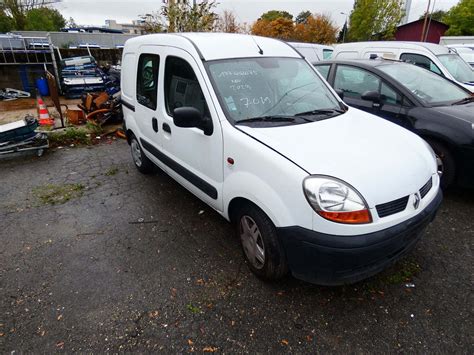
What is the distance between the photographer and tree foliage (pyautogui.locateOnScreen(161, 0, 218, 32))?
947cm

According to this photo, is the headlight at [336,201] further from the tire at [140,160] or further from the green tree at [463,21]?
the green tree at [463,21]

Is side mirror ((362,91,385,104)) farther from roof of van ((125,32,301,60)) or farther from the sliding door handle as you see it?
the sliding door handle

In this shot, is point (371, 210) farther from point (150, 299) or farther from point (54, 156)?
point (54, 156)

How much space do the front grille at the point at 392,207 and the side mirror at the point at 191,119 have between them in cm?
142

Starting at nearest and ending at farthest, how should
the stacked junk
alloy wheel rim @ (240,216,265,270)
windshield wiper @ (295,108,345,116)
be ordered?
1. alloy wheel rim @ (240,216,265,270)
2. windshield wiper @ (295,108,345,116)
3. the stacked junk

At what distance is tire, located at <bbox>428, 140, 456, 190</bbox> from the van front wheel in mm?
3745

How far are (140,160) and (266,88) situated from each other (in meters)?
2.56

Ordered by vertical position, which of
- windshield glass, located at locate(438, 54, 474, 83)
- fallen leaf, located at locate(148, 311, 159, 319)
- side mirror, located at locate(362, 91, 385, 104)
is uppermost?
windshield glass, located at locate(438, 54, 474, 83)

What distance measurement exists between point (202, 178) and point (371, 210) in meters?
1.54

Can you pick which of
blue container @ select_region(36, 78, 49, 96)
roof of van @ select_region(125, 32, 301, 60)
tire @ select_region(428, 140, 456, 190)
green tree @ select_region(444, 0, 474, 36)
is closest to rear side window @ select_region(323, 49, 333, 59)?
tire @ select_region(428, 140, 456, 190)

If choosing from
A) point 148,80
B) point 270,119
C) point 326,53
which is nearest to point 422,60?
point 326,53

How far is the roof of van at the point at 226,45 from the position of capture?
2.81m

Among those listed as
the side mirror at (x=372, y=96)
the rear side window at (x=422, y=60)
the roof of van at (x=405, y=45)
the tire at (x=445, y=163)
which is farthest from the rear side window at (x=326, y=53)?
the tire at (x=445, y=163)

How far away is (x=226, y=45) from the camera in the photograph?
2.93 meters
